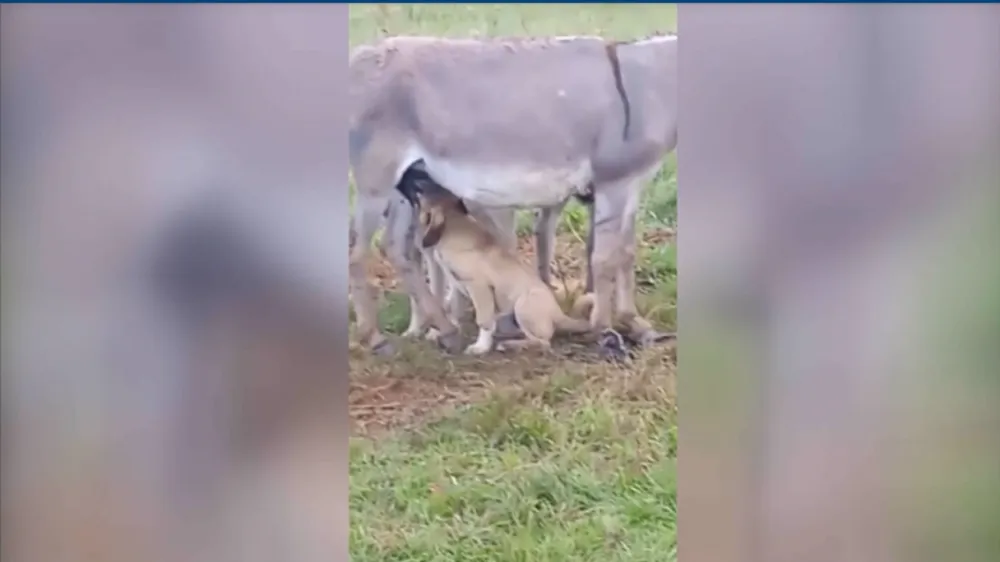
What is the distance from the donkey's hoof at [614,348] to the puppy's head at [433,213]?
0.24 meters

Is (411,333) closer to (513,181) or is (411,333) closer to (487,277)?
(487,277)

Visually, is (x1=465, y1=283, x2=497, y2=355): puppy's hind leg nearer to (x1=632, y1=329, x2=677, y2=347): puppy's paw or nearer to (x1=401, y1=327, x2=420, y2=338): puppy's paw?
(x1=401, y1=327, x2=420, y2=338): puppy's paw

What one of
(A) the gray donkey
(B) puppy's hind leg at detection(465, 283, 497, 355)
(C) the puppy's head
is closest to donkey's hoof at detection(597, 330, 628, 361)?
(A) the gray donkey

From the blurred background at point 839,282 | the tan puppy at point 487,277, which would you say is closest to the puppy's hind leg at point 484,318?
the tan puppy at point 487,277

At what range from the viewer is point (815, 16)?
1.20 m

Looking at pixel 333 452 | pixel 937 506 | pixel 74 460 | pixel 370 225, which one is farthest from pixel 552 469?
pixel 74 460

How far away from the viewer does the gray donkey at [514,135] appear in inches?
48.5

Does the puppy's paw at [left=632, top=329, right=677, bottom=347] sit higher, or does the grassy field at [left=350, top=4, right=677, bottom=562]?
the puppy's paw at [left=632, top=329, right=677, bottom=347]

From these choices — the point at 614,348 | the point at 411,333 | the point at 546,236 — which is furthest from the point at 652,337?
the point at 411,333

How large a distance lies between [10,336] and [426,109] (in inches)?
22.6

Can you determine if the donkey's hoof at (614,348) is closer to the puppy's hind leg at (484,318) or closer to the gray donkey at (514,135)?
the gray donkey at (514,135)

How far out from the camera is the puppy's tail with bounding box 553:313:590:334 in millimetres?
1240

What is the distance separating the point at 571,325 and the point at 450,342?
0.49 ft

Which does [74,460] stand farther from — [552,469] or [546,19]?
[546,19]
